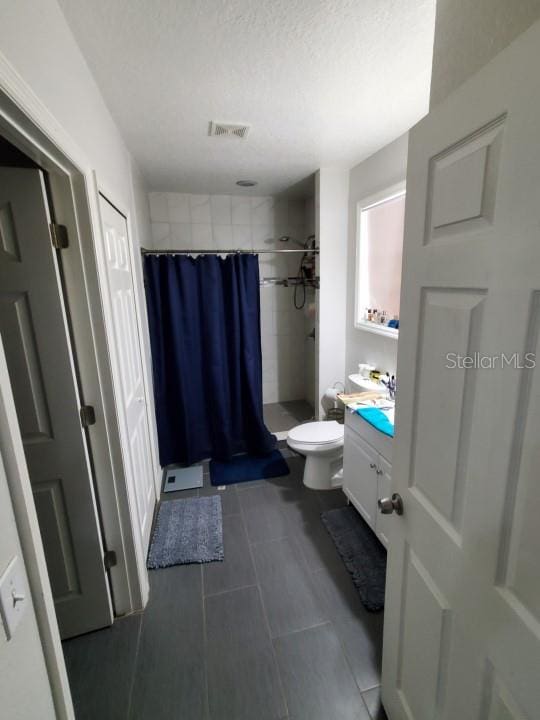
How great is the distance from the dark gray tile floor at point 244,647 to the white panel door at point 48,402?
0.23 m

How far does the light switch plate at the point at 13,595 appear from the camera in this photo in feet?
1.92

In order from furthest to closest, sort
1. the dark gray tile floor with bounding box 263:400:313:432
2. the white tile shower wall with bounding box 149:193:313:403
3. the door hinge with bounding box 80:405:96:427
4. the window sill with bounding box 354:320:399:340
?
the dark gray tile floor with bounding box 263:400:313:432, the white tile shower wall with bounding box 149:193:313:403, the window sill with bounding box 354:320:399:340, the door hinge with bounding box 80:405:96:427

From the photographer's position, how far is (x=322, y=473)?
7.96ft

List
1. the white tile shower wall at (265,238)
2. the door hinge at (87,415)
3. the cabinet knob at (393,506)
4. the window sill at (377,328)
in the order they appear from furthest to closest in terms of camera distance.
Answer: the white tile shower wall at (265,238), the window sill at (377,328), the door hinge at (87,415), the cabinet knob at (393,506)

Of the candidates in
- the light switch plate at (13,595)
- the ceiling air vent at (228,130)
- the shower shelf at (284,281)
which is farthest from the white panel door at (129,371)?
the shower shelf at (284,281)

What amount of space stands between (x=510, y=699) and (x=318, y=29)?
1.91m

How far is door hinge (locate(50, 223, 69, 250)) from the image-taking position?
1.18m

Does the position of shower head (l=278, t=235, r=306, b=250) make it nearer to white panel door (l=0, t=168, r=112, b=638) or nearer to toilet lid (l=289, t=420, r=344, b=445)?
toilet lid (l=289, t=420, r=344, b=445)

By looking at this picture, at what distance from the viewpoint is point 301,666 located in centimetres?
134

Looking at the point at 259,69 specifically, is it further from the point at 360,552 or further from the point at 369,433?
the point at 360,552

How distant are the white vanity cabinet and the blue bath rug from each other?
68 cm

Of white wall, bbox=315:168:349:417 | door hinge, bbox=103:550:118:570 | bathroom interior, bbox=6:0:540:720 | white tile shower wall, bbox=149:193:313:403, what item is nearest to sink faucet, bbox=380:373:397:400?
bathroom interior, bbox=6:0:540:720

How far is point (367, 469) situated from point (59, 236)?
1845 mm

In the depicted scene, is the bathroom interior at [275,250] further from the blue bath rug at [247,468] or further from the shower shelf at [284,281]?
the blue bath rug at [247,468]
